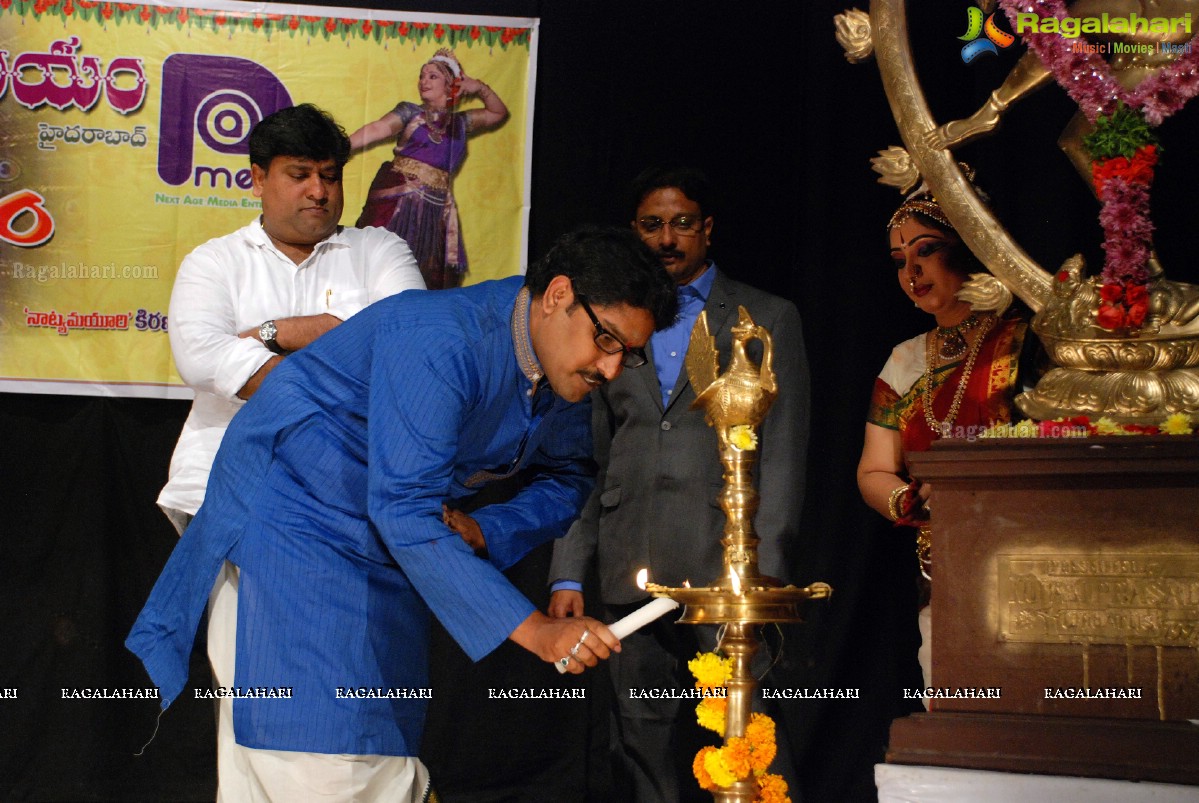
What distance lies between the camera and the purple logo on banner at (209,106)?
12.9 ft

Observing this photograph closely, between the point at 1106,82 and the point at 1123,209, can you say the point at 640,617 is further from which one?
the point at 1106,82

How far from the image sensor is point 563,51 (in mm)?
4039

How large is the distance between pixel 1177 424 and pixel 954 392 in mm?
786

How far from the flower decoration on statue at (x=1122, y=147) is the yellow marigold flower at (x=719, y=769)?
3.62 feet

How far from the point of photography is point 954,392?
305cm

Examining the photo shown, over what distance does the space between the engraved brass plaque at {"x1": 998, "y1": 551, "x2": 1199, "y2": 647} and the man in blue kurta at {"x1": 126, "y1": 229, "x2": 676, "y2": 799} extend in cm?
72

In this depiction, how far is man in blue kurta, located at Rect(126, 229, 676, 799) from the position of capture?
2094mm

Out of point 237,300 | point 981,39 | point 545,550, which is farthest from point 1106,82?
point 545,550

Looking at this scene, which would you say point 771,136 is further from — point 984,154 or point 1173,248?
point 1173,248

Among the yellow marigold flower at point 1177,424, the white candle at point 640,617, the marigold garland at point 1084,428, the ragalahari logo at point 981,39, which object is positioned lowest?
the white candle at point 640,617

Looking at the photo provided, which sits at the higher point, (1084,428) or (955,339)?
(955,339)

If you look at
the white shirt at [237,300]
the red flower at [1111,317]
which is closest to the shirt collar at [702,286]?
the white shirt at [237,300]

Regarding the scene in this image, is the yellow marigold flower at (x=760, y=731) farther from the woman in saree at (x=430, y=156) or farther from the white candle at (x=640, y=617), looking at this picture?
the woman in saree at (x=430, y=156)

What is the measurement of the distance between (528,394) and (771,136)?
205 cm
